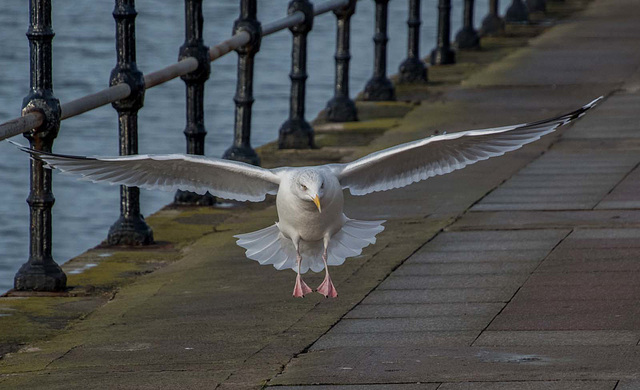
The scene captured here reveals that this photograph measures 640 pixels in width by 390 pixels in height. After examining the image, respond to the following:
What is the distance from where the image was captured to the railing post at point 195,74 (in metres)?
9.98

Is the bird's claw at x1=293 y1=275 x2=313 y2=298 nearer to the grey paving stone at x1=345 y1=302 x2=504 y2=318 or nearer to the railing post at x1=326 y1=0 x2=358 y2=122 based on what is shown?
the grey paving stone at x1=345 y1=302 x2=504 y2=318

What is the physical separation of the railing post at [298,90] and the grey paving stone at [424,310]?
18.2ft

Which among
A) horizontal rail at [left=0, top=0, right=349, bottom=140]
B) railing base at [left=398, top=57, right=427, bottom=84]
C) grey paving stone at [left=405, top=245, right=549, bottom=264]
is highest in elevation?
horizontal rail at [left=0, top=0, right=349, bottom=140]

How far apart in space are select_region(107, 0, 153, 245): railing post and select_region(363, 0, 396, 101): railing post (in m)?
5.98

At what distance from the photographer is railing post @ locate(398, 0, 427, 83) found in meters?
15.9

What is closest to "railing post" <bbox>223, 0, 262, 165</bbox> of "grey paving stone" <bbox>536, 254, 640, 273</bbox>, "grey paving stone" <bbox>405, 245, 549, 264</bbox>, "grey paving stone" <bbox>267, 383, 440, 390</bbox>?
"grey paving stone" <bbox>405, 245, 549, 264</bbox>

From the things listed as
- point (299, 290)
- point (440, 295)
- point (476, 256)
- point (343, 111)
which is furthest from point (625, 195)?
point (343, 111)

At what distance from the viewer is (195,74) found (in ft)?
32.8

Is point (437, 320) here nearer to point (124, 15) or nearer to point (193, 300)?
point (193, 300)

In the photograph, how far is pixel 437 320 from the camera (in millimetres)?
6566

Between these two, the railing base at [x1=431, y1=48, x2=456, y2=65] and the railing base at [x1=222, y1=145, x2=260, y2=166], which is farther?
the railing base at [x1=431, y1=48, x2=456, y2=65]

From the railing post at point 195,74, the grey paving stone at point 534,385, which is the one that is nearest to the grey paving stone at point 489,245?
the railing post at point 195,74

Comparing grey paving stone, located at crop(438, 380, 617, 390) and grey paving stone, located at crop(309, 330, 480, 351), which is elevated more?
grey paving stone, located at crop(438, 380, 617, 390)

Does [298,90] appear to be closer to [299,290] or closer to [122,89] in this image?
[122,89]
